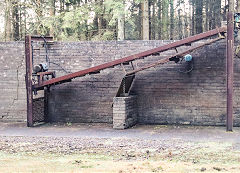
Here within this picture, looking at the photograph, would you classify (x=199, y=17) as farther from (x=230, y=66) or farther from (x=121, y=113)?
(x=121, y=113)

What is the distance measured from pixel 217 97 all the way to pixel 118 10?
8124mm

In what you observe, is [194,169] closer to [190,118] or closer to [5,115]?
[190,118]

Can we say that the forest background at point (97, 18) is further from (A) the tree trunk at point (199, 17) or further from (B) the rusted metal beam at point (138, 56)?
(B) the rusted metal beam at point (138, 56)

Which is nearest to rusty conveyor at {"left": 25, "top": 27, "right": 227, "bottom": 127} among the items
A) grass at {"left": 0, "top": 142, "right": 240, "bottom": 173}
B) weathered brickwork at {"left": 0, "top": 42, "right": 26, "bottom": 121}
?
weathered brickwork at {"left": 0, "top": 42, "right": 26, "bottom": 121}

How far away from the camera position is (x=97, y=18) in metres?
24.2

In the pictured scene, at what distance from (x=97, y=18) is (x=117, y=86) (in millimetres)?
12676

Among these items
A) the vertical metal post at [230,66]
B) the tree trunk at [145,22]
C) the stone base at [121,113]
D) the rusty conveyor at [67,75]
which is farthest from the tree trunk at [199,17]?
the stone base at [121,113]

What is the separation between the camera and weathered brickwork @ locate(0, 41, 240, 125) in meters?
11.8

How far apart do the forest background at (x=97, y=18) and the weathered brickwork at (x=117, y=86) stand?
18.8 feet

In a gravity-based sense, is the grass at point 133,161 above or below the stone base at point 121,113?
below

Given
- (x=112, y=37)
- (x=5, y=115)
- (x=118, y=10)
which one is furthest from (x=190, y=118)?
(x=112, y=37)

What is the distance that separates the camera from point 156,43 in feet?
39.7

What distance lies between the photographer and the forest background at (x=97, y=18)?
1962cm

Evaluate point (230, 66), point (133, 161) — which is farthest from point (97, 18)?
point (133, 161)
